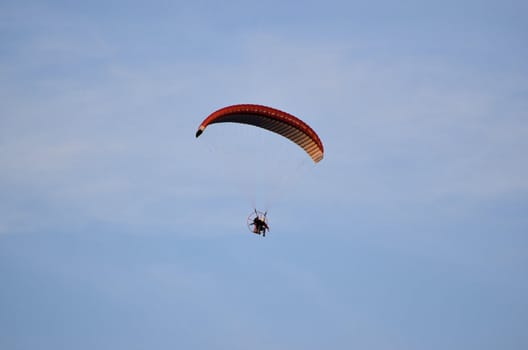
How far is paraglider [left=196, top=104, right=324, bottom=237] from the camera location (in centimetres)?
5050

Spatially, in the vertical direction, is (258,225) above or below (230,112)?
below

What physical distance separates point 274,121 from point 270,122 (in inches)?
11.6

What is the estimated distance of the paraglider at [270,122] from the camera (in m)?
50.5

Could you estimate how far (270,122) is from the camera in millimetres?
52125

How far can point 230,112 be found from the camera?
165ft

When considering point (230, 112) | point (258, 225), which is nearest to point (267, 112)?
point (230, 112)

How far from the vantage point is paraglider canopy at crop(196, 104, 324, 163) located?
50.4m

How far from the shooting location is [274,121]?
5194 centimetres

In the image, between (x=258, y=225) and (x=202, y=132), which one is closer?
(x=202, y=132)

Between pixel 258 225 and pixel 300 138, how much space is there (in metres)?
5.52

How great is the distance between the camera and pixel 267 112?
51281mm

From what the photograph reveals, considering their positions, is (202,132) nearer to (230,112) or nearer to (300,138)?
(230,112)

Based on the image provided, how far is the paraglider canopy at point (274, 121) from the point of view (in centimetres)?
5044

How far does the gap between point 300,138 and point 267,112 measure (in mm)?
2937
